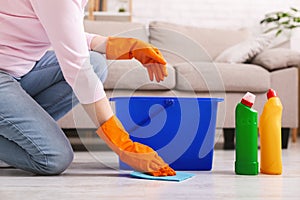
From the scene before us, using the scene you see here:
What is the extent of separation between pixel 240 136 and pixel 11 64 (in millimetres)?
784

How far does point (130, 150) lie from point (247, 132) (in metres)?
0.40

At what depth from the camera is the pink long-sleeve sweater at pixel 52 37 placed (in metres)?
1.58

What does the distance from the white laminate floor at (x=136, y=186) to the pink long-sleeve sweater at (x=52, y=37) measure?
266mm

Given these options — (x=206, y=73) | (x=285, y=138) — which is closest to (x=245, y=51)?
(x=285, y=138)

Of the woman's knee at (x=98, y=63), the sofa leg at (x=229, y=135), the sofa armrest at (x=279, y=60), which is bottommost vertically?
the sofa leg at (x=229, y=135)

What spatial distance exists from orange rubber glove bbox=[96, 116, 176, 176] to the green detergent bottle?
0.27 metres

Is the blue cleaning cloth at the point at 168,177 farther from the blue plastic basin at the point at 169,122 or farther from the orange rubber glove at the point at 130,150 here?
the blue plastic basin at the point at 169,122

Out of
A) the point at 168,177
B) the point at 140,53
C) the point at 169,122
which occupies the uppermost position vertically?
the point at 140,53

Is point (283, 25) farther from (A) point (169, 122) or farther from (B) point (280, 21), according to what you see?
(A) point (169, 122)

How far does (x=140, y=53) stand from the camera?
6.05ft

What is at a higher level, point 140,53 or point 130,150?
point 140,53

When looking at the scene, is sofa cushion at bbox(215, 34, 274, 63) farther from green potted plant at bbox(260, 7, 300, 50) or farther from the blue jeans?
the blue jeans

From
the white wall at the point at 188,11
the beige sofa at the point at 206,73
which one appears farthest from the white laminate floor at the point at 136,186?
the white wall at the point at 188,11

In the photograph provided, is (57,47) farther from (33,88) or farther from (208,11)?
(208,11)
